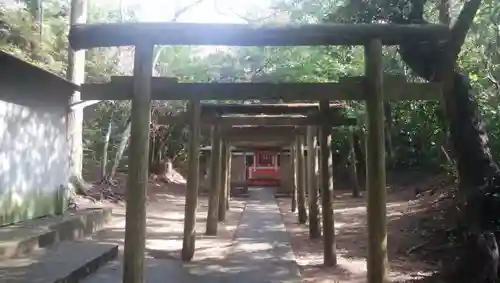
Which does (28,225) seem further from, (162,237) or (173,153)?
(173,153)

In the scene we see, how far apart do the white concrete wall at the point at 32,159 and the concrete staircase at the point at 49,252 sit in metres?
0.40

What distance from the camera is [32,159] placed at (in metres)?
11.4

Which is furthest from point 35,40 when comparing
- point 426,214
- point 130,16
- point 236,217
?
point 426,214

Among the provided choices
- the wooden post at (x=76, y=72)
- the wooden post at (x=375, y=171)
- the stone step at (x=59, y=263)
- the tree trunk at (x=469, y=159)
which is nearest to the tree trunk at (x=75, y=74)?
the wooden post at (x=76, y=72)

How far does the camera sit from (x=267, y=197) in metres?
26.0

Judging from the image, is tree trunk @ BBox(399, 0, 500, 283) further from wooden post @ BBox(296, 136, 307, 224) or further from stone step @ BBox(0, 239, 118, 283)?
wooden post @ BBox(296, 136, 307, 224)

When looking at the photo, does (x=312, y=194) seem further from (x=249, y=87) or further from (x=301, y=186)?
(x=249, y=87)

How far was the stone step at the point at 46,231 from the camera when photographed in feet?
27.2

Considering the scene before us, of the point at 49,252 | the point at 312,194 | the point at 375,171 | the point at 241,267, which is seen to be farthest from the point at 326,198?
the point at 49,252

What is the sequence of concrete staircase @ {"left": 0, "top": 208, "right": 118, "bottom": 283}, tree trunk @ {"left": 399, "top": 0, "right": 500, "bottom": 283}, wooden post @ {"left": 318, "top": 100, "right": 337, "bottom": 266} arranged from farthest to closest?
wooden post @ {"left": 318, "top": 100, "right": 337, "bottom": 266} < concrete staircase @ {"left": 0, "top": 208, "right": 118, "bottom": 283} < tree trunk @ {"left": 399, "top": 0, "right": 500, "bottom": 283}

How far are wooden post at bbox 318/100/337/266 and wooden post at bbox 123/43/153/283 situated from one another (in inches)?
178

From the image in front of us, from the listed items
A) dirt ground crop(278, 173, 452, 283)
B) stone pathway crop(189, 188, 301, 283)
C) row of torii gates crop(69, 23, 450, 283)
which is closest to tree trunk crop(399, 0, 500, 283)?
row of torii gates crop(69, 23, 450, 283)

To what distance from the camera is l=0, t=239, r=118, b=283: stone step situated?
6.76 metres

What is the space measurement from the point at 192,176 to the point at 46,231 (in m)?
2.65
